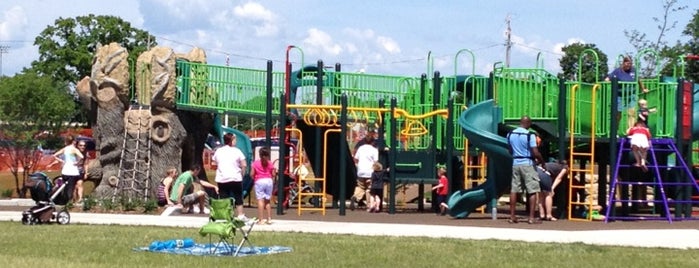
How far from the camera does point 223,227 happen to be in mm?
13945

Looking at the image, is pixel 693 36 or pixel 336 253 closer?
pixel 336 253

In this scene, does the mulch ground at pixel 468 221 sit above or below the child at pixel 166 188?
below

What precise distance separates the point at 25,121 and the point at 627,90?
25.9 m

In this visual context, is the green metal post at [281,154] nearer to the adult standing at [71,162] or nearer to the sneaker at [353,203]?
the sneaker at [353,203]

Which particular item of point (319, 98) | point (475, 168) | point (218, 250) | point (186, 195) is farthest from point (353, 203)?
point (218, 250)

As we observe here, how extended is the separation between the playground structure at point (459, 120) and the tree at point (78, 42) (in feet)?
158

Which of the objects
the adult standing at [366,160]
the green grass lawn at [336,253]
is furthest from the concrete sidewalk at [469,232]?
the adult standing at [366,160]

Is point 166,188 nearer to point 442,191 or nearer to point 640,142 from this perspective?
point 442,191

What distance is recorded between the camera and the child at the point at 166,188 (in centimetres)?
2467

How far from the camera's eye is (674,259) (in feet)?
45.2

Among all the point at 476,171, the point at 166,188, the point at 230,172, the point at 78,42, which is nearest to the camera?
the point at 230,172

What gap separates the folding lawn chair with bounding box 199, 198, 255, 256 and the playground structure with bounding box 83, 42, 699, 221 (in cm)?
719

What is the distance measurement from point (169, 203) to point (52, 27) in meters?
55.3

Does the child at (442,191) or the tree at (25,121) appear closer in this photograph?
the child at (442,191)
